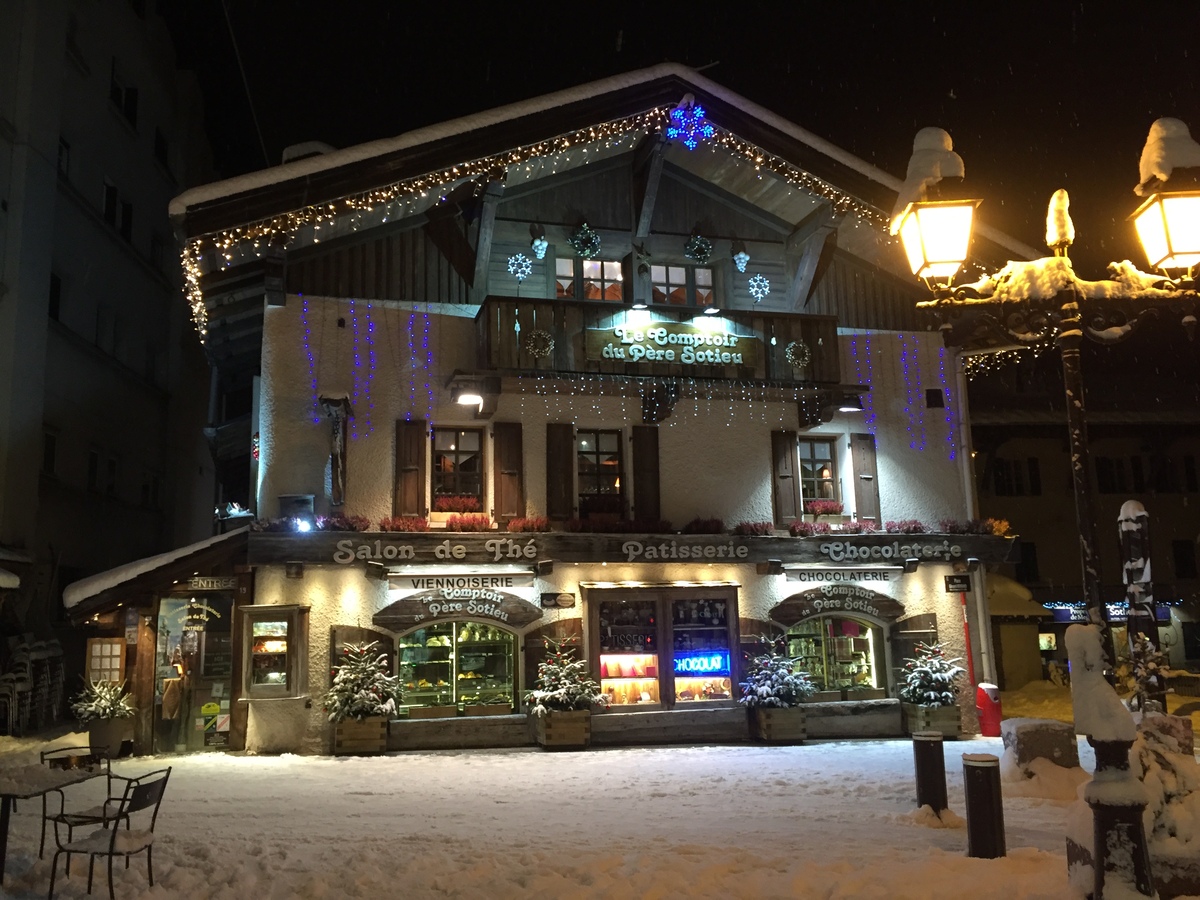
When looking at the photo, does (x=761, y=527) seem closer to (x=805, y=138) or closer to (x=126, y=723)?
(x=805, y=138)

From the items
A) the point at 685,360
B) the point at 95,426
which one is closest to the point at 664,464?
the point at 685,360

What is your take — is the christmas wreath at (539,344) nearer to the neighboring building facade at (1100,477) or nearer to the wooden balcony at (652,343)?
the wooden balcony at (652,343)

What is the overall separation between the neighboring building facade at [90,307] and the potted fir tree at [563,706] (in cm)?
989

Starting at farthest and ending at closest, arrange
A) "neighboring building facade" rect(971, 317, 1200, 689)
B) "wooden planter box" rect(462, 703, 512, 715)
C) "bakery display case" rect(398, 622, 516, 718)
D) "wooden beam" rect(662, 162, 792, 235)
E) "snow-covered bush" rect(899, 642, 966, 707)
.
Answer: "neighboring building facade" rect(971, 317, 1200, 689), "wooden beam" rect(662, 162, 792, 235), "snow-covered bush" rect(899, 642, 966, 707), "bakery display case" rect(398, 622, 516, 718), "wooden planter box" rect(462, 703, 512, 715)

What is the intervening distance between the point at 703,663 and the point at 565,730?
288cm

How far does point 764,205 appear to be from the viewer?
1950 cm

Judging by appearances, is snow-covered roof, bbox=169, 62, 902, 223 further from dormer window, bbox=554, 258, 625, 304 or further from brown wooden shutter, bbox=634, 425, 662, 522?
brown wooden shutter, bbox=634, 425, 662, 522

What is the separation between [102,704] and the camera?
47.2 ft

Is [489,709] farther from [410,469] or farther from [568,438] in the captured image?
[568,438]

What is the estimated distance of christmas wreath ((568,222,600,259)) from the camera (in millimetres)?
17875

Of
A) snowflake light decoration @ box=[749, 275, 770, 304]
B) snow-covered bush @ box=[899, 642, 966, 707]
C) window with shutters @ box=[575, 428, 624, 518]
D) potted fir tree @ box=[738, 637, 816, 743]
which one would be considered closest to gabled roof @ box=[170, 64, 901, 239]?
snowflake light decoration @ box=[749, 275, 770, 304]

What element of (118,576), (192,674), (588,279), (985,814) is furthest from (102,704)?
(985,814)

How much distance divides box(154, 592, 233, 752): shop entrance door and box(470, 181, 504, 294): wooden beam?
22.3 ft

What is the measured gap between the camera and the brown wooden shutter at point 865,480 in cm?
1844
